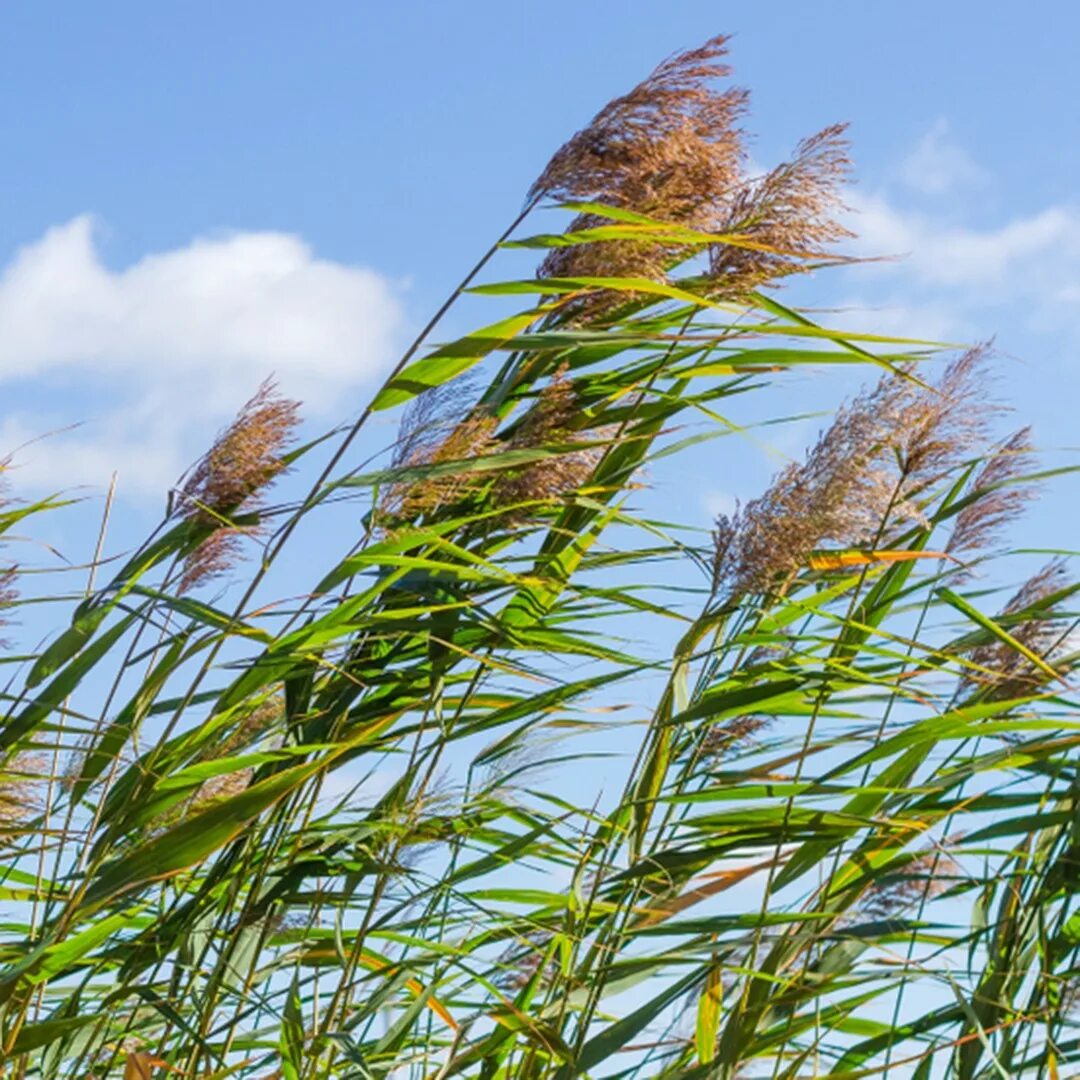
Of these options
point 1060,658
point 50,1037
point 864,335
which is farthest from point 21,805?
point 1060,658

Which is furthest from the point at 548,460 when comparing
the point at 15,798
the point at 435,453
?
the point at 15,798

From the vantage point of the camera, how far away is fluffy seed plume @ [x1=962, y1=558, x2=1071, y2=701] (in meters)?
1.96

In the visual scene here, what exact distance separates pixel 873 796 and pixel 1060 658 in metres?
0.43

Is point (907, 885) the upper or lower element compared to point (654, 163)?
lower

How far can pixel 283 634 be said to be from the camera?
6.09ft

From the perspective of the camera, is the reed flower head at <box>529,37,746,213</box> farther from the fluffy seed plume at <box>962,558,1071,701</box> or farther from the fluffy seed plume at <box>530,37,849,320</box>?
the fluffy seed plume at <box>962,558,1071,701</box>

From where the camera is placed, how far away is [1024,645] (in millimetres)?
2072

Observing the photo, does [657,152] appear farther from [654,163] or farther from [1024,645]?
[1024,645]

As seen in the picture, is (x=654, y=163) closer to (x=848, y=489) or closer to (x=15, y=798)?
(x=848, y=489)

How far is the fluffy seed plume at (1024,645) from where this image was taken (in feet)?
6.44

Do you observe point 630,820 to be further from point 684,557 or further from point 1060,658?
point 1060,658

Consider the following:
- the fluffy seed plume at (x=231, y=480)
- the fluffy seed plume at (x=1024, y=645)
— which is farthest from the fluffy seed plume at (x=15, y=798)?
the fluffy seed plume at (x=1024, y=645)

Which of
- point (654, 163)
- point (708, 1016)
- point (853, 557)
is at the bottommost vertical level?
point (708, 1016)

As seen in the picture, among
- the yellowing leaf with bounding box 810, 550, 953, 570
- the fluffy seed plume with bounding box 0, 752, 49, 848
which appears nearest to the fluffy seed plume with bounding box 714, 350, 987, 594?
the yellowing leaf with bounding box 810, 550, 953, 570
